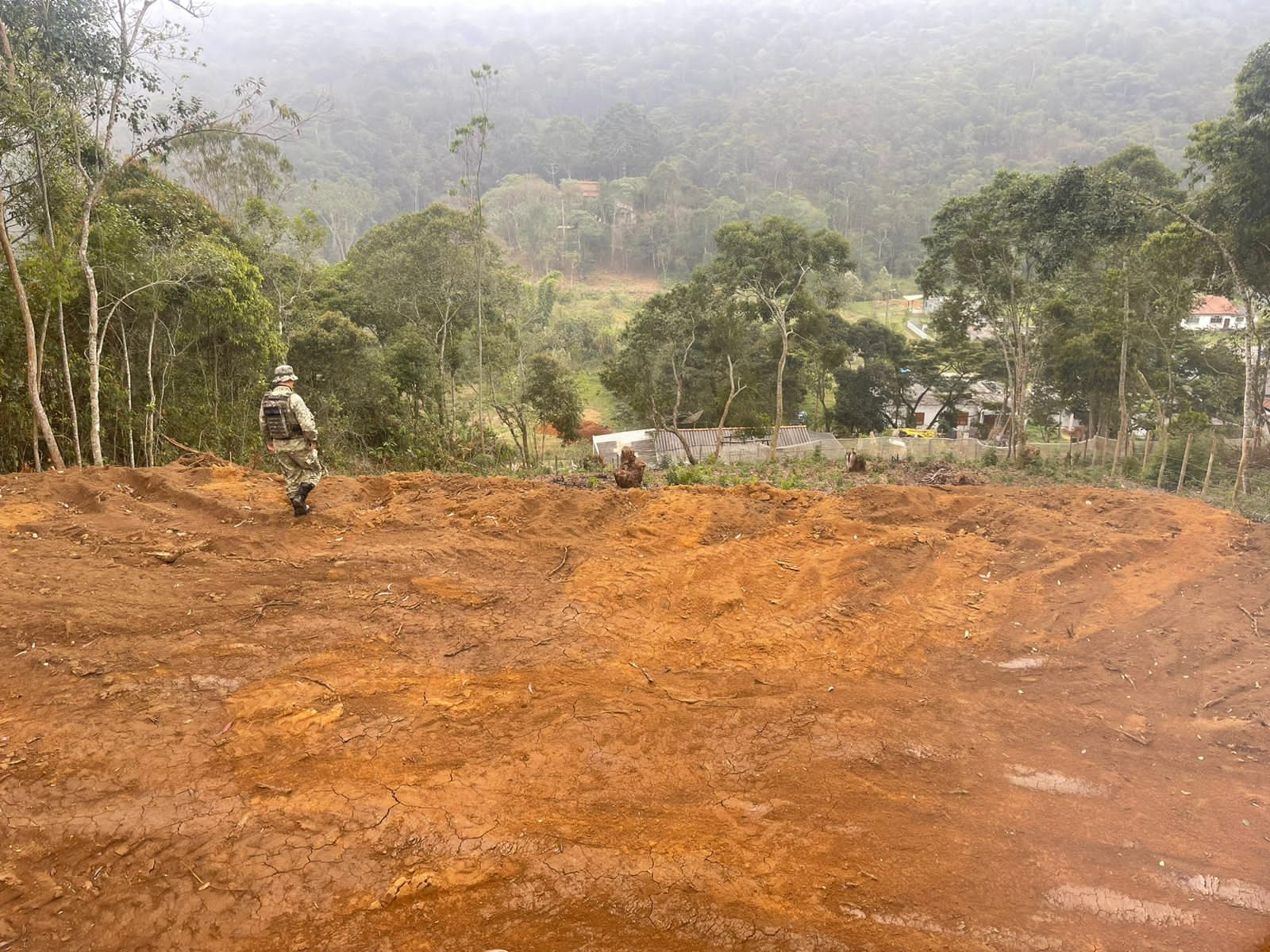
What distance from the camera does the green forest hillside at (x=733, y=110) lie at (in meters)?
52.5

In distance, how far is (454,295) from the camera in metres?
18.4

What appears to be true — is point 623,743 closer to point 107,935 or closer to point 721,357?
point 107,935

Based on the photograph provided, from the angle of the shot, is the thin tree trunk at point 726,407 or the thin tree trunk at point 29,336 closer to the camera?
the thin tree trunk at point 29,336

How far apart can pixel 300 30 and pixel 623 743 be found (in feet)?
466

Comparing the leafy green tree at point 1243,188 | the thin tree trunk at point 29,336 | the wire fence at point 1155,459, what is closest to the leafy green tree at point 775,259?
the wire fence at point 1155,459

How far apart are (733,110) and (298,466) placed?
8552 centimetres

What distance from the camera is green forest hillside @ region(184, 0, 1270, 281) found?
172 ft

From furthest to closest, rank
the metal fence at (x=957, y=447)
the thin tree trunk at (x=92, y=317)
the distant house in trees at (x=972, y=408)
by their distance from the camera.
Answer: the distant house in trees at (x=972, y=408) < the metal fence at (x=957, y=447) < the thin tree trunk at (x=92, y=317)

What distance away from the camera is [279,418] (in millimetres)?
6191

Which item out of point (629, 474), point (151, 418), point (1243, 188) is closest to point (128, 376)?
point (151, 418)

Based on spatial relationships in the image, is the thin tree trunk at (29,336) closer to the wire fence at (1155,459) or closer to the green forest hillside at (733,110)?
the wire fence at (1155,459)

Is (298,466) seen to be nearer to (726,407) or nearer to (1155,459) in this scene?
(726,407)

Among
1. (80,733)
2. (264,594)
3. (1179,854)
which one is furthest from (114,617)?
(1179,854)

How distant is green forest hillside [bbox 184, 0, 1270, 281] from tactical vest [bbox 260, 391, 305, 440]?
3167 centimetres
